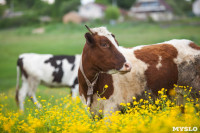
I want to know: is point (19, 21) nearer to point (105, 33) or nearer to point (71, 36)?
point (71, 36)

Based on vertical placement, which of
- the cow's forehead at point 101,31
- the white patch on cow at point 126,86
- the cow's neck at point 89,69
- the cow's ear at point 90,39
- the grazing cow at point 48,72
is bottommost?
the grazing cow at point 48,72

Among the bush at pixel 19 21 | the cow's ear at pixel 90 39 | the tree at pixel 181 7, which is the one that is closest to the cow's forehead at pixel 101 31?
the cow's ear at pixel 90 39

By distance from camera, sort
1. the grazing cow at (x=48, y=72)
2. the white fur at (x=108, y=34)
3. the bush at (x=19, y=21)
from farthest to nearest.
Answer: the bush at (x=19, y=21)
the grazing cow at (x=48, y=72)
the white fur at (x=108, y=34)

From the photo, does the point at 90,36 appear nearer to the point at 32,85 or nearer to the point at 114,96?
the point at 114,96

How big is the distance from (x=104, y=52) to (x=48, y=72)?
6.67 metres

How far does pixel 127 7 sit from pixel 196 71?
69.5 m

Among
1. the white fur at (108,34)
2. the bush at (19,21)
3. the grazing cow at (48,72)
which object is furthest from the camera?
the bush at (19,21)

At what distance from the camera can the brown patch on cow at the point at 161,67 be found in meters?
5.05

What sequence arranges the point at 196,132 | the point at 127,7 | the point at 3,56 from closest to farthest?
the point at 196,132 → the point at 3,56 → the point at 127,7

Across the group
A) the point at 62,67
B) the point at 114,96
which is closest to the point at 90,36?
the point at 114,96

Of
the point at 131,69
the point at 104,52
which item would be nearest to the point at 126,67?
the point at 104,52

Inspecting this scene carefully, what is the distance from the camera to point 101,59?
4.70 metres

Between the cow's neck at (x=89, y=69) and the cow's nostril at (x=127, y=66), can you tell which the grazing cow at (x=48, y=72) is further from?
the cow's nostril at (x=127, y=66)

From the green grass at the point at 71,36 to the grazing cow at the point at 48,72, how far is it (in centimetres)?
587
